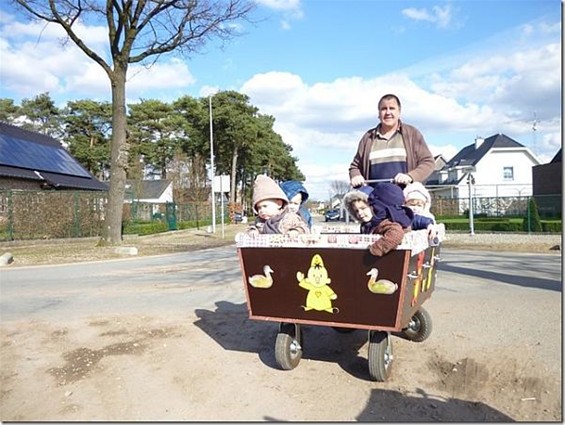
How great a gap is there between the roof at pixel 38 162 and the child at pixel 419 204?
24.6m

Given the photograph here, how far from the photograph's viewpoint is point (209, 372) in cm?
413

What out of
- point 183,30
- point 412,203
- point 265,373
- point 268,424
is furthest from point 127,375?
point 183,30

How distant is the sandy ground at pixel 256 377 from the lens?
3.33m

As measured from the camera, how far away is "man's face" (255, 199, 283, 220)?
14.3 feet

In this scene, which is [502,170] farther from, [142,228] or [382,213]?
[382,213]

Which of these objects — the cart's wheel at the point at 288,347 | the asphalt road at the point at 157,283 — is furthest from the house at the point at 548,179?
the cart's wheel at the point at 288,347

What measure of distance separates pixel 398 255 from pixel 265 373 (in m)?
1.54

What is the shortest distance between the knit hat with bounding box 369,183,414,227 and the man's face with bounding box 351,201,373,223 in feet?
0.50

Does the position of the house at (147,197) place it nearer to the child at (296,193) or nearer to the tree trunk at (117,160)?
the tree trunk at (117,160)

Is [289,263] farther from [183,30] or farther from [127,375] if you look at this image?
[183,30]

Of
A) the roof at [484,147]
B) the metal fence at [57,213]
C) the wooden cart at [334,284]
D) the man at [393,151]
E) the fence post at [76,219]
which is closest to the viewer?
the wooden cart at [334,284]

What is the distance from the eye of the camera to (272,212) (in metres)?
4.39

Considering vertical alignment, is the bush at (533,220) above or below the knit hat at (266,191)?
below

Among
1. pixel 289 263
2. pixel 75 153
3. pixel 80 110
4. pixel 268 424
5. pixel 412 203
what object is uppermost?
pixel 80 110
